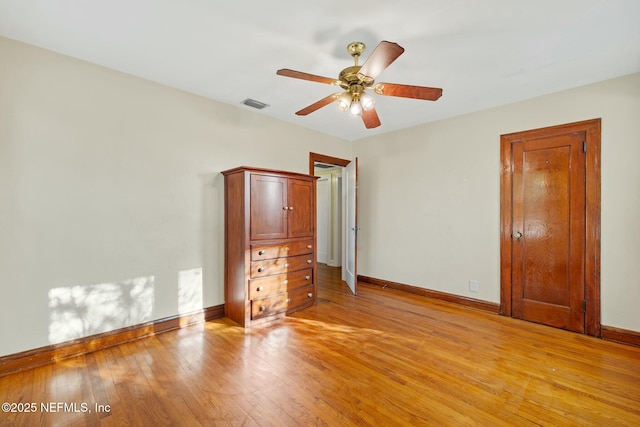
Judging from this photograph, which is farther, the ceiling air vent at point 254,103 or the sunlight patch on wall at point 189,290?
the ceiling air vent at point 254,103

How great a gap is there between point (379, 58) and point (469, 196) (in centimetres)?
257

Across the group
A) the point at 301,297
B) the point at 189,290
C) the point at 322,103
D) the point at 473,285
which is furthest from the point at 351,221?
the point at 189,290

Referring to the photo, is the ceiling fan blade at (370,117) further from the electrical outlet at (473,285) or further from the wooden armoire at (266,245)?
the electrical outlet at (473,285)

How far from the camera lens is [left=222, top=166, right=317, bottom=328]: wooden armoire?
2984 millimetres

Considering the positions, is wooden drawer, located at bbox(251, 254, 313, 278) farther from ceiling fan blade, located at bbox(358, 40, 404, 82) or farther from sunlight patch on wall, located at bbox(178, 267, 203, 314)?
ceiling fan blade, located at bbox(358, 40, 404, 82)

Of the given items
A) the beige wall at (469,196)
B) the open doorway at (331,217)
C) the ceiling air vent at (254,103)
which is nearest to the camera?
the beige wall at (469,196)

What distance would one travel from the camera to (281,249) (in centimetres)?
327

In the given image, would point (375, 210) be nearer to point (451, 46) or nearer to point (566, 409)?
point (451, 46)

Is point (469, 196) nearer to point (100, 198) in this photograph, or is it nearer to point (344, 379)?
point (344, 379)

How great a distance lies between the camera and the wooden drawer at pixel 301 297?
3.36 m

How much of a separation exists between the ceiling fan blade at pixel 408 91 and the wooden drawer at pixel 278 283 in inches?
87.3

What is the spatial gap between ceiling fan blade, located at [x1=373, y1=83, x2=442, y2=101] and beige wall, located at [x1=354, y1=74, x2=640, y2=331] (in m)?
1.88

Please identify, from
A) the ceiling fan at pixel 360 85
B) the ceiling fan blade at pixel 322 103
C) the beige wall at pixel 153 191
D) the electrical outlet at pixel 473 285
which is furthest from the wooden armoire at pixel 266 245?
the electrical outlet at pixel 473 285

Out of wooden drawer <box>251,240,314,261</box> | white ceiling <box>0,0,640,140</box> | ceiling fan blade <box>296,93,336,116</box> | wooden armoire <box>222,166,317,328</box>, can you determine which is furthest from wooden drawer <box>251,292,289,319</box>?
white ceiling <box>0,0,640,140</box>
